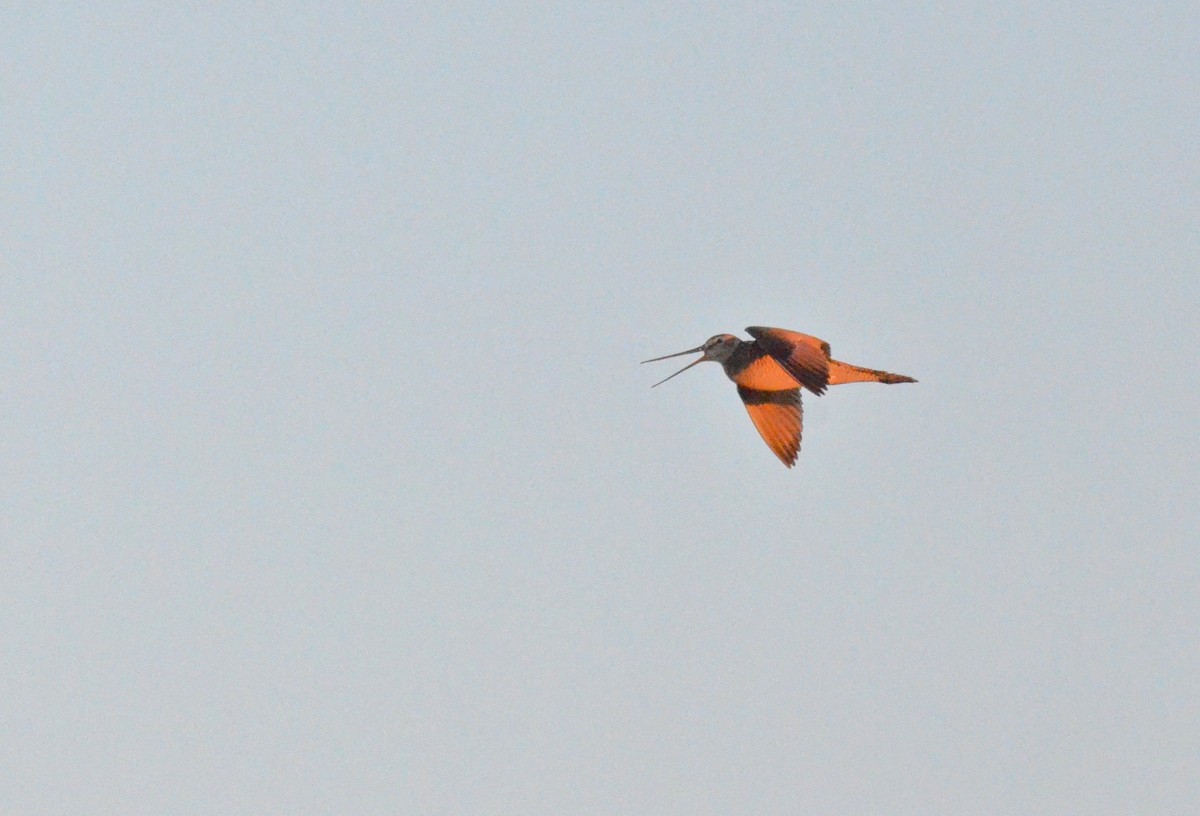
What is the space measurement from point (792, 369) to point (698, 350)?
19.7 ft

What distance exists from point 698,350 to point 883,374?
13.2 ft

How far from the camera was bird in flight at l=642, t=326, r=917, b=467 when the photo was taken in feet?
151

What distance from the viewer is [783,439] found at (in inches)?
1873

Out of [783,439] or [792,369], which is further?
[783,439]

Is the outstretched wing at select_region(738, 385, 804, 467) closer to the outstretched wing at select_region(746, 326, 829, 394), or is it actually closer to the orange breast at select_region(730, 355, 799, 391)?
the orange breast at select_region(730, 355, 799, 391)

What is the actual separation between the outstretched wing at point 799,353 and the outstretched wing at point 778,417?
1656mm

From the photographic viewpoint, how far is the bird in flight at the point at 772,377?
151 ft

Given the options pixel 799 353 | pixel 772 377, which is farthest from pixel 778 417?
pixel 799 353

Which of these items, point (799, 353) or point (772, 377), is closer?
point (799, 353)

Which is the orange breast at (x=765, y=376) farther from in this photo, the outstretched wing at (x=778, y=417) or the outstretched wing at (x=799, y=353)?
the outstretched wing at (x=799, y=353)

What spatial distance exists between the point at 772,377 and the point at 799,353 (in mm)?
3685

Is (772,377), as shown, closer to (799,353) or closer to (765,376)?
(765,376)

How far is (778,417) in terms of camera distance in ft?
158

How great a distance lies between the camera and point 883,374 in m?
47.8
